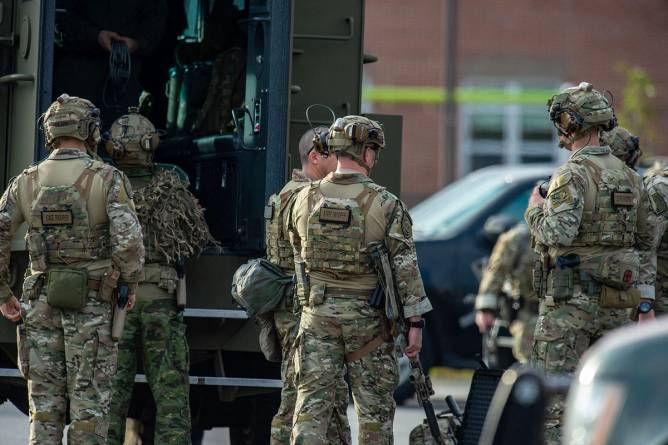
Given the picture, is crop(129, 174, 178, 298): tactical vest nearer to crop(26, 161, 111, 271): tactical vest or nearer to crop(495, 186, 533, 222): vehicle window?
crop(26, 161, 111, 271): tactical vest

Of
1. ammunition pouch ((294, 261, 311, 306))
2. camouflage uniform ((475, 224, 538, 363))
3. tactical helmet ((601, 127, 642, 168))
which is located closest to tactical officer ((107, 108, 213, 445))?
ammunition pouch ((294, 261, 311, 306))

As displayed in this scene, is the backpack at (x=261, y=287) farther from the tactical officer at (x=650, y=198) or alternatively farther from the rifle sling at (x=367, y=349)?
the tactical officer at (x=650, y=198)

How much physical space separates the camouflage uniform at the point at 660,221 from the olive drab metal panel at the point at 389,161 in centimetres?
136

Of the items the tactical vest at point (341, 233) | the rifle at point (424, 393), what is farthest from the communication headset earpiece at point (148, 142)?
the rifle at point (424, 393)

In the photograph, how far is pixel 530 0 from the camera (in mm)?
28516

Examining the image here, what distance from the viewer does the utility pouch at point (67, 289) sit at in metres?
7.26

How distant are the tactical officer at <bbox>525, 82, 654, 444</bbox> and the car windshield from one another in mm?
5629

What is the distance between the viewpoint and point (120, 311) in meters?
7.45

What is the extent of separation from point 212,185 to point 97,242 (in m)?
1.76

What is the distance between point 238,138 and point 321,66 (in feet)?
1.99

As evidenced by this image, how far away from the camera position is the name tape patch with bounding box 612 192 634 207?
24.6ft

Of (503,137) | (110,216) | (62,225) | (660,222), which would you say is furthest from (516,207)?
(503,137)

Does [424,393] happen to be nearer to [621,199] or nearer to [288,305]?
[288,305]

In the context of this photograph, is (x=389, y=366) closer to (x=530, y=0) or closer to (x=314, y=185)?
(x=314, y=185)
